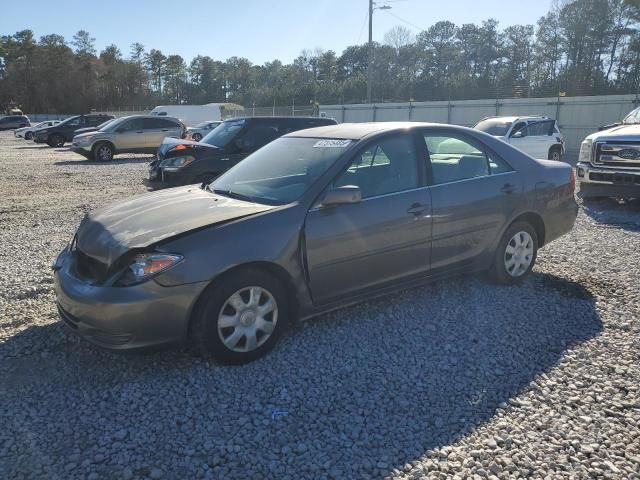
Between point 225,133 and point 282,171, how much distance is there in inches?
206

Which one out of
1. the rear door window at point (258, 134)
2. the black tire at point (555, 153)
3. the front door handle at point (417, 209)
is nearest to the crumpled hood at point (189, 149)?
the rear door window at point (258, 134)

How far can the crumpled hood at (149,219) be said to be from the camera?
3541 mm

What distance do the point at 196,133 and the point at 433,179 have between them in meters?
23.3

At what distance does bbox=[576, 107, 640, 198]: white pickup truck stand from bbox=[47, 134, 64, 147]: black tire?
27450 mm

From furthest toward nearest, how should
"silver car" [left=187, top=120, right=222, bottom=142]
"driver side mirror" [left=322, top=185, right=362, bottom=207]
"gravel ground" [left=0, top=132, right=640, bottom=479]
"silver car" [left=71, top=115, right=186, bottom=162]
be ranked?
"silver car" [left=187, top=120, right=222, bottom=142]
"silver car" [left=71, top=115, right=186, bottom=162]
"driver side mirror" [left=322, top=185, right=362, bottom=207]
"gravel ground" [left=0, top=132, right=640, bottom=479]

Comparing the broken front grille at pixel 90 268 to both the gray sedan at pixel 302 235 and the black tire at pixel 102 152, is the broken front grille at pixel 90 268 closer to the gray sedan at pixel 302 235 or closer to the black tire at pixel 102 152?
the gray sedan at pixel 302 235

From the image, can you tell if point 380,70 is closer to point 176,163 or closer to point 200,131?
point 200,131

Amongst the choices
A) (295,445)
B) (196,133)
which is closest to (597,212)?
(295,445)

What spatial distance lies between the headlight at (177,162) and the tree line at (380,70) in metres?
30.7

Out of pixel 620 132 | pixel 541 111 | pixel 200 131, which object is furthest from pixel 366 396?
pixel 200 131

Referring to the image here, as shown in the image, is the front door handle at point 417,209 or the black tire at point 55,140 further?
the black tire at point 55,140

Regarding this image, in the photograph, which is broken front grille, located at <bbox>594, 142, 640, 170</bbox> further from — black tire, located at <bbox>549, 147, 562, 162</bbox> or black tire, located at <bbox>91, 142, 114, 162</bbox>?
black tire, located at <bbox>91, 142, 114, 162</bbox>

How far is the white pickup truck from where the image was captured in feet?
28.9

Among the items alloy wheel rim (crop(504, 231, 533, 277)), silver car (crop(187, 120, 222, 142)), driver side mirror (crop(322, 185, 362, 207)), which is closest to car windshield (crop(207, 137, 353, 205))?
driver side mirror (crop(322, 185, 362, 207))
